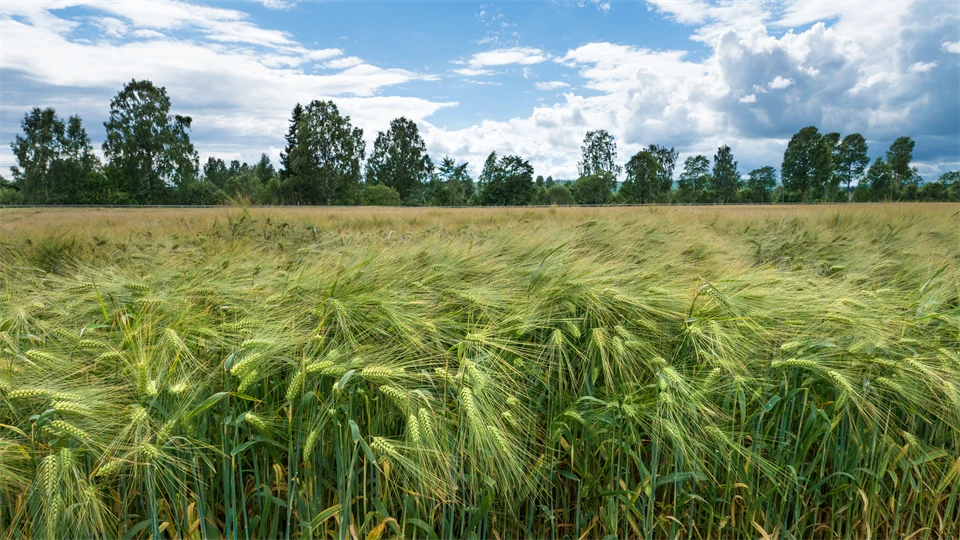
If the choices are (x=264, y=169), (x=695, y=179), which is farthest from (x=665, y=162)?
(x=264, y=169)

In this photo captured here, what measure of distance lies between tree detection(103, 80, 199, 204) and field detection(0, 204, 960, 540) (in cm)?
4962

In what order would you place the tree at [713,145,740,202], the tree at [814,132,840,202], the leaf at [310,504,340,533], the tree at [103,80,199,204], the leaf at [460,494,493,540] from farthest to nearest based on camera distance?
the tree at [713,145,740,202] < the tree at [814,132,840,202] < the tree at [103,80,199,204] < the leaf at [460,494,493,540] < the leaf at [310,504,340,533]

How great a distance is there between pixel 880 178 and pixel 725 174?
17.5m

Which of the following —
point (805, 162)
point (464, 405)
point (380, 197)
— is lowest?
point (464, 405)

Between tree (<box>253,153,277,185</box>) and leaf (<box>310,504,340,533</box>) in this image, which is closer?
leaf (<box>310,504,340,533</box>)

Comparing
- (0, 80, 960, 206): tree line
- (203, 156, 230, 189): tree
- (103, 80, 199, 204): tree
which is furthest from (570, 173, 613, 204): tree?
(203, 156, 230, 189): tree

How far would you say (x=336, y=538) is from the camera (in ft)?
5.81

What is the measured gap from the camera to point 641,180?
195 ft

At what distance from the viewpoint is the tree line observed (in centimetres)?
4328

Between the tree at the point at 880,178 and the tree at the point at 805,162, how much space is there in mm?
6459

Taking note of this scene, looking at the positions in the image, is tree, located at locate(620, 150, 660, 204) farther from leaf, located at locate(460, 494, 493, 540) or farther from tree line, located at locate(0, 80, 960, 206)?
leaf, located at locate(460, 494, 493, 540)

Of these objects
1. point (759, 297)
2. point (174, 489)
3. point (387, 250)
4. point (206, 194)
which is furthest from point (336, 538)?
point (206, 194)

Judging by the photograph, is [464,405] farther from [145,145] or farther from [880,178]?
[880,178]

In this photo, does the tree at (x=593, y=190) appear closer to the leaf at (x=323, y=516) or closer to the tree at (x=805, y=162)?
the tree at (x=805, y=162)
